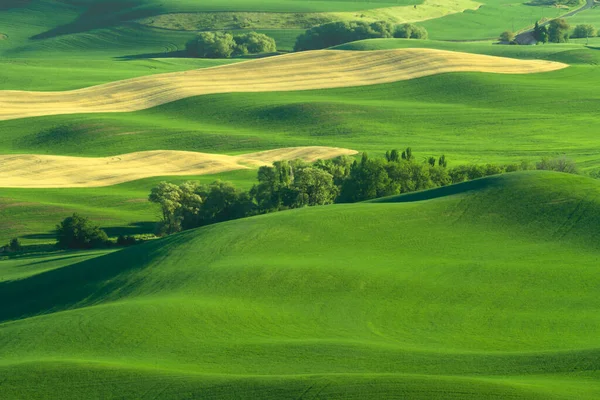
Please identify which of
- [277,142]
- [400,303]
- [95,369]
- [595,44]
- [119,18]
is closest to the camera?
[95,369]

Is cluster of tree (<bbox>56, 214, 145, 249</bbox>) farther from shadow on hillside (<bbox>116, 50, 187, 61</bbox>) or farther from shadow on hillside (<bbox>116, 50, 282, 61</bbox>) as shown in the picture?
shadow on hillside (<bbox>116, 50, 187, 61</bbox>)

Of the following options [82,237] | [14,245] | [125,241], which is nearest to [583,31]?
[125,241]

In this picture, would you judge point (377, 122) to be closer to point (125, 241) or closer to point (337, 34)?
point (337, 34)

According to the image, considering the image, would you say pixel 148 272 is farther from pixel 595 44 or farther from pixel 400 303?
pixel 595 44

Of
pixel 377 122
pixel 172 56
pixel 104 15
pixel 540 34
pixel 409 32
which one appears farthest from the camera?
pixel 104 15

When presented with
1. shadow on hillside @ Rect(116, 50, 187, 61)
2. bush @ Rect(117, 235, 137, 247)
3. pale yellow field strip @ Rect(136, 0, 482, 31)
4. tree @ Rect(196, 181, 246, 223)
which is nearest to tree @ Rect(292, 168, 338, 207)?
tree @ Rect(196, 181, 246, 223)

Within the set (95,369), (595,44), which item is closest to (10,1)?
(595,44)
